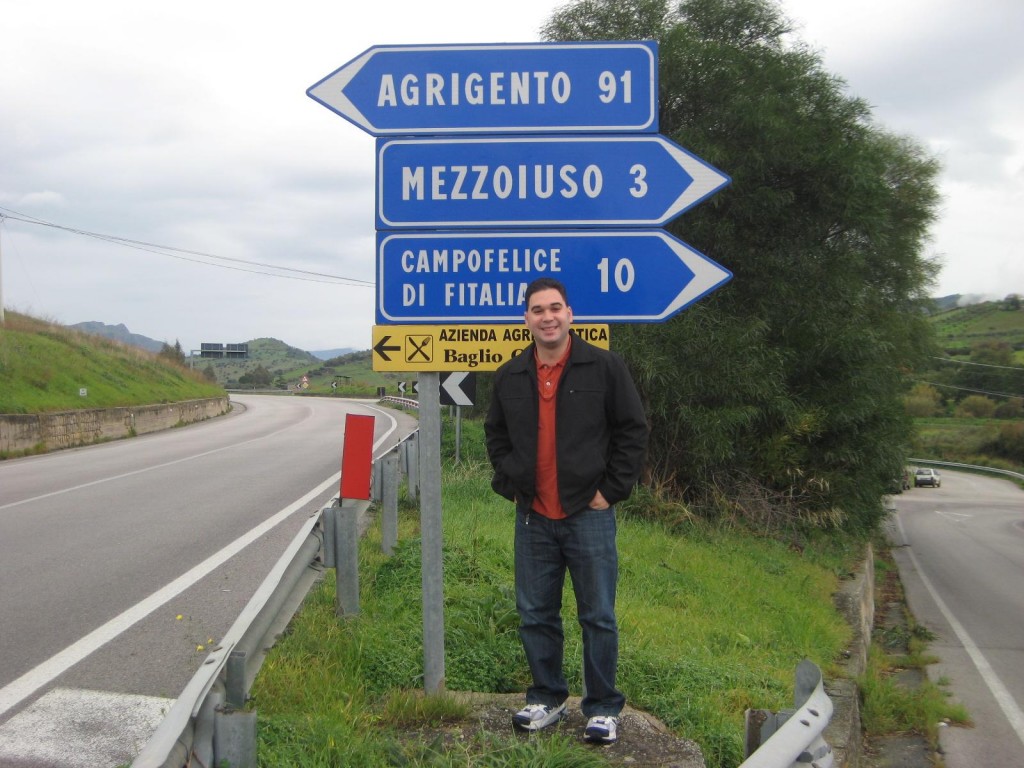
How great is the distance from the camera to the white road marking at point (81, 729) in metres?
4.00

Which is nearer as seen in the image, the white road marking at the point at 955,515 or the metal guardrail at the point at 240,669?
the metal guardrail at the point at 240,669

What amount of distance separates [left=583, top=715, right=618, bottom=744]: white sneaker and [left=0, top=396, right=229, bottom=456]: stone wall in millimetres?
22081

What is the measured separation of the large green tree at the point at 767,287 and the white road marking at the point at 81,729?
32.1 ft

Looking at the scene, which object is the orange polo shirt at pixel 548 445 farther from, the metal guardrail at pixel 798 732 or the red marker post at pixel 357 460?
the red marker post at pixel 357 460

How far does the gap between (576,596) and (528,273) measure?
1.46 metres

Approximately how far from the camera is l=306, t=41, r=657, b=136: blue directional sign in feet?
14.3

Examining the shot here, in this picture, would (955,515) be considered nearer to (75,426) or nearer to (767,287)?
(767,287)

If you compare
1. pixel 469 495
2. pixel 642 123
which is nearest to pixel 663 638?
pixel 642 123

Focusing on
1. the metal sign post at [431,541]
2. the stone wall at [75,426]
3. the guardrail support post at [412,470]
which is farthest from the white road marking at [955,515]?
the metal sign post at [431,541]

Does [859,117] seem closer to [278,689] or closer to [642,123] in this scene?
[642,123]

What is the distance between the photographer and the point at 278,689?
4258 mm

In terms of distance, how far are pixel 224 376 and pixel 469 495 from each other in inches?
6641

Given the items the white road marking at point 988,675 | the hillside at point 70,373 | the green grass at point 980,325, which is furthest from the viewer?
the green grass at point 980,325

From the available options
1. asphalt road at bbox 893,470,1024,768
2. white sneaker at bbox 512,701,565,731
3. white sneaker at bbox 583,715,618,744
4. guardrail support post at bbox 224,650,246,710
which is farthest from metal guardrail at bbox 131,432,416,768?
asphalt road at bbox 893,470,1024,768
